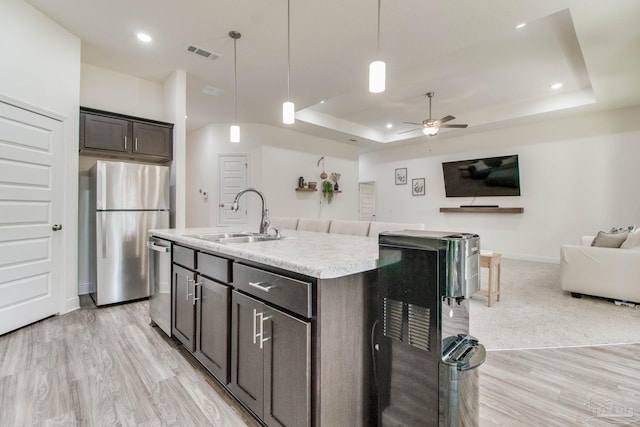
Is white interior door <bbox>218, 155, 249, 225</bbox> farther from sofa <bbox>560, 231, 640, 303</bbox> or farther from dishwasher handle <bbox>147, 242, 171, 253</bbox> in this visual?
sofa <bbox>560, 231, 640, 303</bbox>

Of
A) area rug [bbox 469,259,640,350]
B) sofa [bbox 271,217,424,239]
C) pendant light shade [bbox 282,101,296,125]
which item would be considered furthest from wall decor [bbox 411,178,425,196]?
pendant light shade [bbox 282,101,296,125]

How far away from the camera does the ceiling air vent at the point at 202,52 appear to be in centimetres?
333

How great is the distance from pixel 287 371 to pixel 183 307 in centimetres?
127

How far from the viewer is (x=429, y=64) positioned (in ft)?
13.6

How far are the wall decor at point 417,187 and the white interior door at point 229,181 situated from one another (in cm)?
446

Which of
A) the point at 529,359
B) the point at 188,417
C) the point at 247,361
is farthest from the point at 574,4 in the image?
the point at 188,417

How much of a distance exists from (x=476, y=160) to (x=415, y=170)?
160cm

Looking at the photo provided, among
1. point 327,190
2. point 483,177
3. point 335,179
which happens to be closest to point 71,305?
point 327,190

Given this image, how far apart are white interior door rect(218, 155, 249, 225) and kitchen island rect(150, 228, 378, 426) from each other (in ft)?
15.3

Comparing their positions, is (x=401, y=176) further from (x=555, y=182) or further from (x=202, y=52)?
(x=202, y=52)

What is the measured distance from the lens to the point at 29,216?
2785 millimetres

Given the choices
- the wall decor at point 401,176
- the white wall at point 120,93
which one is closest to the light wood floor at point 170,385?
the white wall at point 120,93

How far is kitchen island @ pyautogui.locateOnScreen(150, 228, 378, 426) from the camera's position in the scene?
45.2 inches

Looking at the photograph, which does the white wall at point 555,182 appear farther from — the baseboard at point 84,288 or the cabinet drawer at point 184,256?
the baseboard at point 84,288
